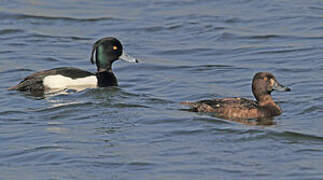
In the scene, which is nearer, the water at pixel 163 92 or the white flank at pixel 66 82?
the water at pixel 163 92

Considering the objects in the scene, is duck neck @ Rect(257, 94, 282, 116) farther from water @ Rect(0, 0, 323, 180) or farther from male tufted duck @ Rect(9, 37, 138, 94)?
male tufted duck @ Rect(9, 37, 138, 94)

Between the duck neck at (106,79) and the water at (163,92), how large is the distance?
22 cm

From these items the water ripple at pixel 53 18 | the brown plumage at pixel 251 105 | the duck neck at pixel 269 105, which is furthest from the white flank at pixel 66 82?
the water ripple at pixel 53 18

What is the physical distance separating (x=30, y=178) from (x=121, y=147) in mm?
1432

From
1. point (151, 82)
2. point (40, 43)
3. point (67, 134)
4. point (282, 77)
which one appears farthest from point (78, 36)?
point (67, 134)

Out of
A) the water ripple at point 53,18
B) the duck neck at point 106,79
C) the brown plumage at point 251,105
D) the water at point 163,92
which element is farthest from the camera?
the water ripple at point 53,18

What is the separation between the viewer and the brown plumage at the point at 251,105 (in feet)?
36.9

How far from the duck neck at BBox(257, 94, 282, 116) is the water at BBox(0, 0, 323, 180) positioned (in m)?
0.18

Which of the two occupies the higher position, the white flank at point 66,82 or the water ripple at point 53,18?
the water ripple at point 53,18

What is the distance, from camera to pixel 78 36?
18.0 meters

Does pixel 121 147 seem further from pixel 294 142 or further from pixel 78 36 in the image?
pixel 78 36

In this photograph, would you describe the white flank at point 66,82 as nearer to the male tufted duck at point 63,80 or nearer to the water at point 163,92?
the male tufted duck at point 63,80

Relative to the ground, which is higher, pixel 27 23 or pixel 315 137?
pixel 27 23

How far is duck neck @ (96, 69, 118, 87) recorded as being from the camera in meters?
13.8
